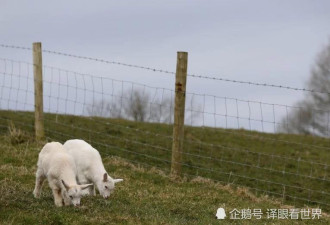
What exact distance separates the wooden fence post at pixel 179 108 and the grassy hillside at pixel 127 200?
1.21ft

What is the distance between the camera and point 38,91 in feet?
48.9

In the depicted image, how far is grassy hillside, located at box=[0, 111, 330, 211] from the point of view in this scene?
48.9 feet

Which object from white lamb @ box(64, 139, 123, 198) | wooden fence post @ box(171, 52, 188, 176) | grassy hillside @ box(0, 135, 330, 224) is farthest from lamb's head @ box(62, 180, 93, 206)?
wooden fence post @ box(171, 52, 188, 176)

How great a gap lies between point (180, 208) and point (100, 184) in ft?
4.58

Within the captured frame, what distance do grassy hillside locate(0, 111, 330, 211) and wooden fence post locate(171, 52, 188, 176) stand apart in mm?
831

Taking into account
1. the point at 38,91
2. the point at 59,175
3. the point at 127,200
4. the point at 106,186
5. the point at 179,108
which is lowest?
the point at 127,200

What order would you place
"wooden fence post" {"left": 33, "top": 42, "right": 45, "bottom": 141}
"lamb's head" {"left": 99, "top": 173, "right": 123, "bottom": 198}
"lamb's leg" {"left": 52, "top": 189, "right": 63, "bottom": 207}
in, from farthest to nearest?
"wooden fence post" {"left": 33, "top": 42, "right": 45, "bottom": 141} < "lamb's head" {"left": 99, "top": 173, "right": 123, "bottom": 198} < "lamb's leg" {"left": 52, "top": 189, "right": 63, "bottom": 207}

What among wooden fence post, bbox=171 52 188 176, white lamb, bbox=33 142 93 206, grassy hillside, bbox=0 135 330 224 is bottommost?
grassy hillside, bbox=0 135 330 224

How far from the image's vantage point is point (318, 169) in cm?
1758

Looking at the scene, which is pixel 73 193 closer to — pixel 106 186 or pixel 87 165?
pixel 106 186

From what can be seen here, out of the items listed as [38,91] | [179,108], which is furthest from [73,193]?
[38,91]

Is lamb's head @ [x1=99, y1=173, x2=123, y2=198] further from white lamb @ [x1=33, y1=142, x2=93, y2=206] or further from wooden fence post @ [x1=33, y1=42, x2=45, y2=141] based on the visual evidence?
wooden fence post @ [x1=33, y1=42, x2=45, y2=141]

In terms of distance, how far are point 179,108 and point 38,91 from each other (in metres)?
3.87

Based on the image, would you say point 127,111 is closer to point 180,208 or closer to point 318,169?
point 318,169
